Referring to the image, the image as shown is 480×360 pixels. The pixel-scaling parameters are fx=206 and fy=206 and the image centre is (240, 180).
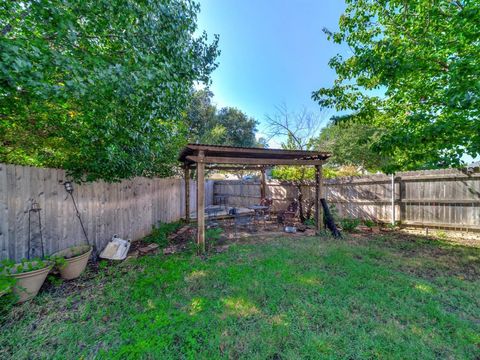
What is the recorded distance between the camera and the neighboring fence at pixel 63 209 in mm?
2779

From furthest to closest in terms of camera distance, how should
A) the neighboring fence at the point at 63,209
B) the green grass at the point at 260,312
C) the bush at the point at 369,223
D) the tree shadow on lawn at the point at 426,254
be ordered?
1. the bush at the point at 369,223
2. the tree shadow on lawn at the point at 426,254
3. the neighboring fence at the point at 63,209
4. the green grass at the point at 260,312

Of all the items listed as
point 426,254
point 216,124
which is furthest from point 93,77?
point 216,124

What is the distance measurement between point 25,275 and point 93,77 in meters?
2.51

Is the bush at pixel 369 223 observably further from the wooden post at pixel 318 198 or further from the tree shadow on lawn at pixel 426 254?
the wooden post at pixel 318 198

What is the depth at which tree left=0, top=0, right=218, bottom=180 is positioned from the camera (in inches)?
82.0

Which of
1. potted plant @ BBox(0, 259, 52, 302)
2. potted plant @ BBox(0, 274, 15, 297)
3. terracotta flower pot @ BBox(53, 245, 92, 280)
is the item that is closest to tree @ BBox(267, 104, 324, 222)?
terracotta flower pot @ BBox(53, 245, 92, 280)

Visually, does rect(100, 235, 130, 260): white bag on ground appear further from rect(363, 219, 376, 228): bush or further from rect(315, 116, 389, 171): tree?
rect(315, 116, 389, 171): tree

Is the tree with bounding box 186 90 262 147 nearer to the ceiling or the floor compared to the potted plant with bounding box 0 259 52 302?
nearer to the ceiling

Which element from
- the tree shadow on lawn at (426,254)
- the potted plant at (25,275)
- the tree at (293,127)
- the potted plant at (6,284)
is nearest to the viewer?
the potted plant at (6,284)

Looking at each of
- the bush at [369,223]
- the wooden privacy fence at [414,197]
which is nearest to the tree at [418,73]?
the wooden privacy fence at [414,197]

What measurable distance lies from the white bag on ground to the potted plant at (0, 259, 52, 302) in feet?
4.39

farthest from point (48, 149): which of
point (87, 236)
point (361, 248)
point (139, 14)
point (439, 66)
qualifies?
point (439, 66)

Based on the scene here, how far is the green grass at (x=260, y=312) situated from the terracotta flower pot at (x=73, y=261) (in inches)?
12.6

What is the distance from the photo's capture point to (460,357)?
180 cm
